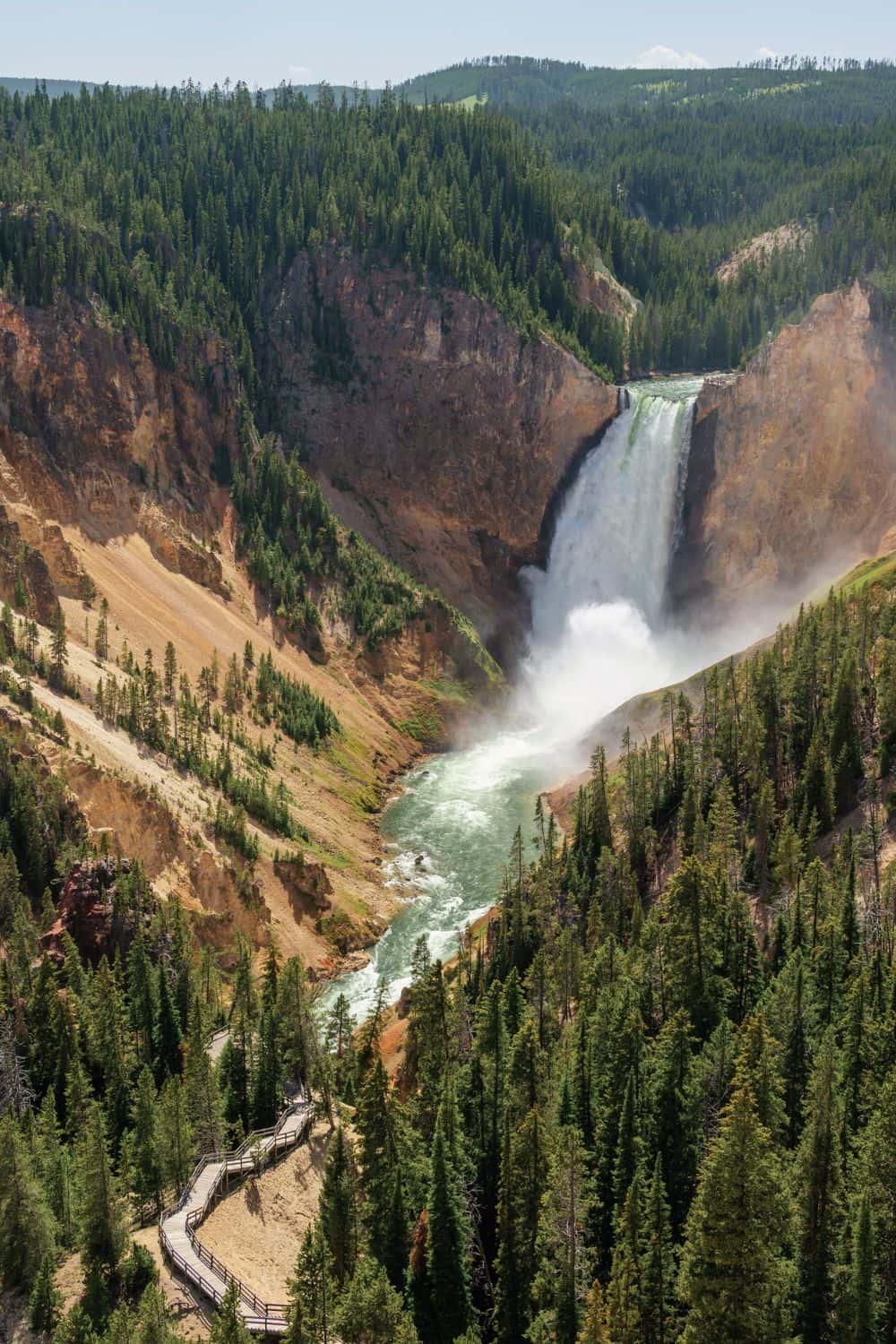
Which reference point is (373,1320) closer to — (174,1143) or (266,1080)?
(174,1143)

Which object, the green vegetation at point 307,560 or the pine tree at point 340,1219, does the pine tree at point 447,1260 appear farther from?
the green vegetation at point 307,560

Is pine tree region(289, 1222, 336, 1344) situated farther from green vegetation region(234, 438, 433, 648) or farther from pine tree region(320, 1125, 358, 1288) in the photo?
green vegetation region(234, 438, 433, 648)

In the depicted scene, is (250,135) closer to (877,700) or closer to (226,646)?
(226,646)

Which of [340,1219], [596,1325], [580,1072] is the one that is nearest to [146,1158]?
[340,1219]

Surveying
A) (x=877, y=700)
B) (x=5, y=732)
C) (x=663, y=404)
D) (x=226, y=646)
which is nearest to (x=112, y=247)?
(x=226, y=646)

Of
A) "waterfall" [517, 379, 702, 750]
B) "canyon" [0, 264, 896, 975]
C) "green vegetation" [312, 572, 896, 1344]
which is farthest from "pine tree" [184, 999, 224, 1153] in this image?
"waterfall" [517, 379, 702, 750]

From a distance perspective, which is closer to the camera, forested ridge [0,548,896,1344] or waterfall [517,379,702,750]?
forested ridge [0,548,896,1344]
